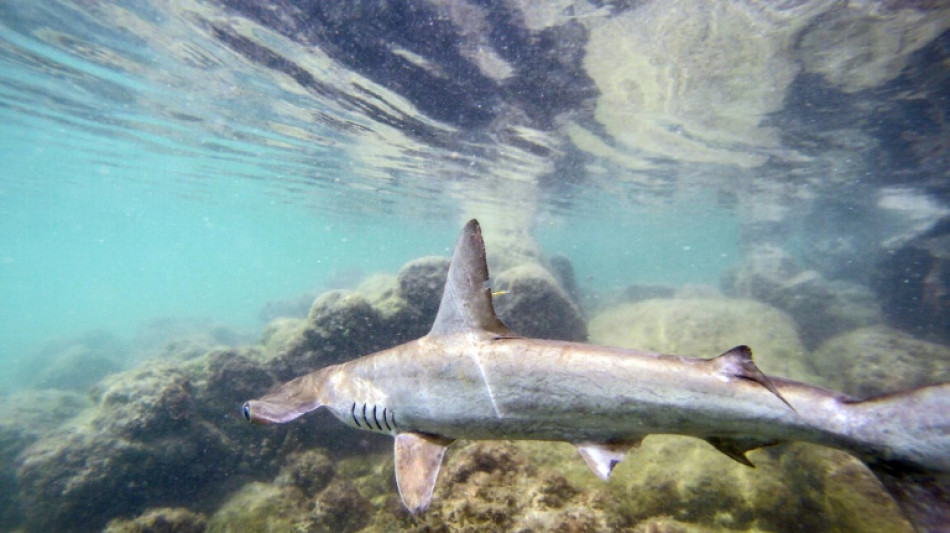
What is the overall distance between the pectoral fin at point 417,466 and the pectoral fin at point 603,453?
0.89 meters

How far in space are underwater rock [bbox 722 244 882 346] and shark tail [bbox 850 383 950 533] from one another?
1411cm

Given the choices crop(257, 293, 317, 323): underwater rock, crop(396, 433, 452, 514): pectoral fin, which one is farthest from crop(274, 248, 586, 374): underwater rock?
crop(257, 293, 317, 323): underwater rock

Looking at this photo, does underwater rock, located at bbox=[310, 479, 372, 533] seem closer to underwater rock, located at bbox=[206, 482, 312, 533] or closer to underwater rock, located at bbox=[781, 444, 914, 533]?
underwater rock, located at bbox=[206, 482, 312, 533]

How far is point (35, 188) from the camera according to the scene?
3381cm

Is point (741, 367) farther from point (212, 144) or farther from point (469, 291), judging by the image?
point (212, 144)

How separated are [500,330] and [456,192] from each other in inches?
1000

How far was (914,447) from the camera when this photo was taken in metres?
1.98

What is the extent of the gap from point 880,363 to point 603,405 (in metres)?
11.8

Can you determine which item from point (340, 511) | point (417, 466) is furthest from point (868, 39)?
point (340, 511)

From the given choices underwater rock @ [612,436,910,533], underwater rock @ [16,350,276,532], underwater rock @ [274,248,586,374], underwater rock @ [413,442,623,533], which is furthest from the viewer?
underwater rock @ [274,248,586,374]

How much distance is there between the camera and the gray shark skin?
202 cm

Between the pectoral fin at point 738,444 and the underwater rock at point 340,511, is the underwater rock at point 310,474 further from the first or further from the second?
the pectoral fin at point 738,444

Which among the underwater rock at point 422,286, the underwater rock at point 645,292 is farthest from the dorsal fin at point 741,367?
the underwater rock at point 645,292

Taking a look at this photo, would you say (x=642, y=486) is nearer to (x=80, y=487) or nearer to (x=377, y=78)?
(x=80, y=487)
